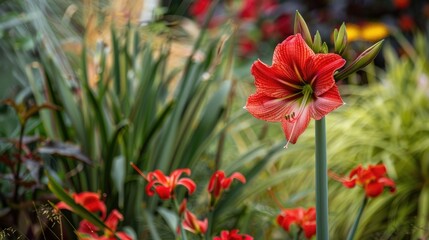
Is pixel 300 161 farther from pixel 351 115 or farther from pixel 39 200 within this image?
pixel 39 200

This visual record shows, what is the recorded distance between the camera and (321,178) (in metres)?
0.89

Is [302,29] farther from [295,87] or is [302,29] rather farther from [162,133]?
[162,133]

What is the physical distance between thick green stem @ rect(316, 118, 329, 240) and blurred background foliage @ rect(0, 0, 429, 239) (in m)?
0.34

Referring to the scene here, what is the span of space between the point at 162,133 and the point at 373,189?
2.83ft

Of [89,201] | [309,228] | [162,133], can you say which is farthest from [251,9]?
[309,228]

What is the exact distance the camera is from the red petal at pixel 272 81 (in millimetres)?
873

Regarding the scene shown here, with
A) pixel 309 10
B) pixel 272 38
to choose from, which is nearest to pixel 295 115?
pixel 272 38

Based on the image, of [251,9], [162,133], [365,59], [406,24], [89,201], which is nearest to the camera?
[365,59]

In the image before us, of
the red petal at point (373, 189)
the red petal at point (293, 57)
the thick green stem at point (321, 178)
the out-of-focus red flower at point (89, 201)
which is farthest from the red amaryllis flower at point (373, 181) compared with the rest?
the out-of-focus red flower at point (89, 201)

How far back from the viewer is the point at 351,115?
2.53 metres

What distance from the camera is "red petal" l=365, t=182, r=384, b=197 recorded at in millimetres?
1108

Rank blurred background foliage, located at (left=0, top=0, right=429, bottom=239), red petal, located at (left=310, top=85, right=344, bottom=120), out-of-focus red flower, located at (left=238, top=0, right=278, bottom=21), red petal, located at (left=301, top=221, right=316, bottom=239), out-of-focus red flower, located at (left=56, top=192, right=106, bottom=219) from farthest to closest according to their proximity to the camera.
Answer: out-of-focus red flower, located at (left=238, top=0, right=278, bottom=21) < blurred background foliage, located at (left=0, top=0, right=429, bottom=239) < out-of-focus red flower, located at (left=56, top=192, right=106, bottom=219) < red petal, located at (left=301, top=221, right=316, bottom=239) < red petal, located at (left=310, top=85, right=344, bottom=120)

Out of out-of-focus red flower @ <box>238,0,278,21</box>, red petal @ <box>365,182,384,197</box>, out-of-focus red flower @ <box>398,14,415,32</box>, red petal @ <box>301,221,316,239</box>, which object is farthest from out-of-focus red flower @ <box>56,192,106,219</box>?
out-of-focus red flower @ <box>398,14,415,32</box>

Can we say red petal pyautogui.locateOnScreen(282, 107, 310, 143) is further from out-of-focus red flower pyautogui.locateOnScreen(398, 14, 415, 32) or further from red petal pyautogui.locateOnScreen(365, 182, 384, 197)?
out-of-focus red flower pyautogui.locateOnScreen(398, 14, 415, 32)
